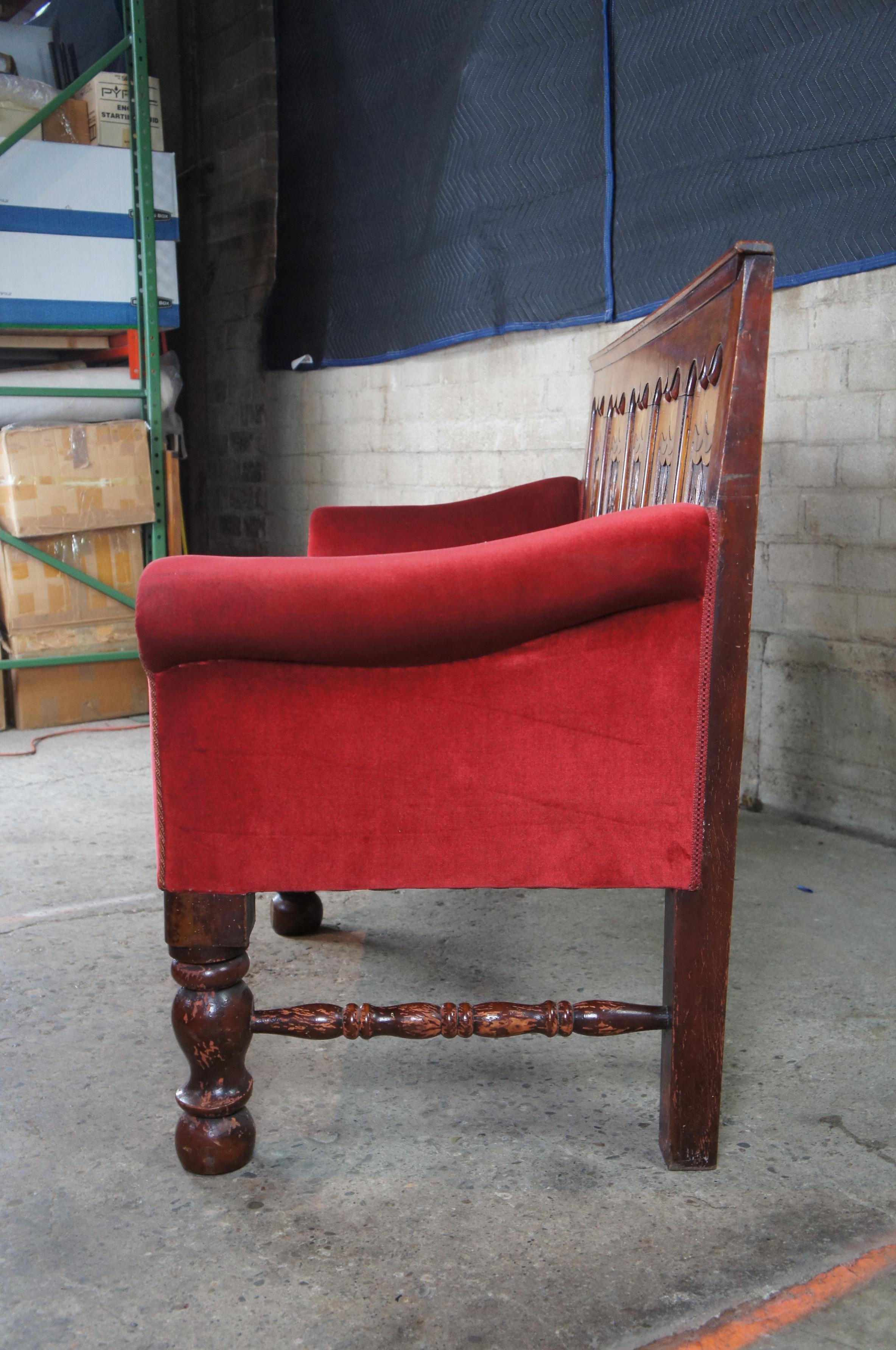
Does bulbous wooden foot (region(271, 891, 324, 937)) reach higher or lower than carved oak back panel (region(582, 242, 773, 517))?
lower

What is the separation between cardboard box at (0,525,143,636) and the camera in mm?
3445

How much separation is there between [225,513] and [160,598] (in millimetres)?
4050

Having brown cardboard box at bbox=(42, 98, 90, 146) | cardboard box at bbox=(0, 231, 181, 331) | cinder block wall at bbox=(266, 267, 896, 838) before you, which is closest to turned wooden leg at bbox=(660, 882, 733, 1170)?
cinder block wall at bbox=(266, 267, 896, 838)

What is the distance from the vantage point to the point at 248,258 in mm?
4562

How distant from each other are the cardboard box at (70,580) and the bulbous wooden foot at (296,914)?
6.12 feet

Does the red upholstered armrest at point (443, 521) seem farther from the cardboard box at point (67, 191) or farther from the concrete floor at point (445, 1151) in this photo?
the cardboard box at point (67, 191)

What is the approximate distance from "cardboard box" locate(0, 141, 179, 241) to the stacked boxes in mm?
596

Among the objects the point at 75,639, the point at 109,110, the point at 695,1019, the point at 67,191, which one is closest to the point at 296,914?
the point at 695,1019

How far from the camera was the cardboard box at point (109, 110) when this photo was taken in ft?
11.5

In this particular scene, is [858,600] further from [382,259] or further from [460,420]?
[382,259]

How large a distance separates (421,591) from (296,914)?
97cm

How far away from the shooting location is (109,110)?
3520 millimetres

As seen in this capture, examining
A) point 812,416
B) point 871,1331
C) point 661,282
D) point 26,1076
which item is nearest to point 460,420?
point 661,282

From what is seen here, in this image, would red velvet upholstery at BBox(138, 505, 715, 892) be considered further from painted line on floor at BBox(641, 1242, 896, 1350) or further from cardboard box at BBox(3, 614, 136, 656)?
cardboard box at BBox(3, 614, 136, 656)
